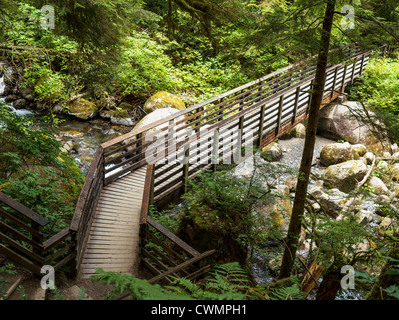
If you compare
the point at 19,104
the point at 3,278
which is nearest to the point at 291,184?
the point at 3,278

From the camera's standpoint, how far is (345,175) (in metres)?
10.2

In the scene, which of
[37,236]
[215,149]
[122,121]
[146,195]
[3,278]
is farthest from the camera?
[122,121]

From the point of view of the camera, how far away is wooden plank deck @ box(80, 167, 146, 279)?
5.09 m

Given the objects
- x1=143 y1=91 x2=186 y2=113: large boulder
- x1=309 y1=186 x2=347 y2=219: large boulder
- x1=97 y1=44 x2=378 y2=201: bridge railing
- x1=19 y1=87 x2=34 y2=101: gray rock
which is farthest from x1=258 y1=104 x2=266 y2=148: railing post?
x1=19 y1=87 x2=34 y2=101: gray rock

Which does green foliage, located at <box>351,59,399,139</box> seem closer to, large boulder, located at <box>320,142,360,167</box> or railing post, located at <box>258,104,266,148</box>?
large boulder, located at <box>320,142,360,167</box>

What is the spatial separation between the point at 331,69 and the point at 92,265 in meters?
12.1

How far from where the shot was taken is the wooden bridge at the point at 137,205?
4.16 meters

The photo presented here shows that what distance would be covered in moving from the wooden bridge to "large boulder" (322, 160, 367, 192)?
2.23 meters

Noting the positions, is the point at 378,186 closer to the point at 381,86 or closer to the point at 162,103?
the point at 381,86

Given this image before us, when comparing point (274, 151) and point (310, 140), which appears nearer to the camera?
point (310, 140)

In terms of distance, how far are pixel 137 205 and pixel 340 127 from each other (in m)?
10.8

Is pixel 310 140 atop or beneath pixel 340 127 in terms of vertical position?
atop
